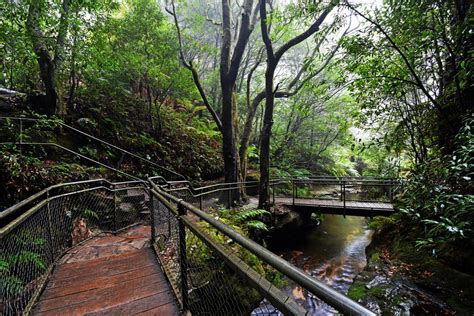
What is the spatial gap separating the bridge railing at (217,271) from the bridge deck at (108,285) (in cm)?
20

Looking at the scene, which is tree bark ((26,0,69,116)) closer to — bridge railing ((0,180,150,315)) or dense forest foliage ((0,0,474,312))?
dense forest foliage ((0,0,474,312))

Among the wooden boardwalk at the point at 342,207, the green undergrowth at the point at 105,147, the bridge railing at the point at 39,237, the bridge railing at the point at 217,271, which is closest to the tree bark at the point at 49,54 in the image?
the green undergrowth at the point at 105,147

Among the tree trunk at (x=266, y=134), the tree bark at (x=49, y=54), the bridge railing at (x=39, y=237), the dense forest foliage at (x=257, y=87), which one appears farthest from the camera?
the tree trunk at (x=266, y=134)

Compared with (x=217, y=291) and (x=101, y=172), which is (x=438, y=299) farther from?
(x=101, y=172)

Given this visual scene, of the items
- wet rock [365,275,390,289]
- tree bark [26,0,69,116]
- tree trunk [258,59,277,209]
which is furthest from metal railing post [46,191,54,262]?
tree trunk [258,59,277,209]

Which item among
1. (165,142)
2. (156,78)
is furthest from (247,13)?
(165,142)

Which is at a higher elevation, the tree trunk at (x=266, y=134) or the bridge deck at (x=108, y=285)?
the tree trunk at (x=266, y=134)

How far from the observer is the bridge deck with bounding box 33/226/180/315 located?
2312mm

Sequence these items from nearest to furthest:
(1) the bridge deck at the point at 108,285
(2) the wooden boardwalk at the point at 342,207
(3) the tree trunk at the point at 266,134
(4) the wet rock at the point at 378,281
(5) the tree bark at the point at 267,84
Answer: (1) the bridge deck at the point at 108,285 < (4) the wet rock at the point at 378,281 < (5) the tree bark at the point at 267,84 < (3) the tree trunk at the point at 266,134 < (2) the wooden boardwalk at the point at 342,207

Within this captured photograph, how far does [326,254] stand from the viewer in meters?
7.79

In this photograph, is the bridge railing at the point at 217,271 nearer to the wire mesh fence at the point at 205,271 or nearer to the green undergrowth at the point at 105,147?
the wire mesh fence at the point at 205,271

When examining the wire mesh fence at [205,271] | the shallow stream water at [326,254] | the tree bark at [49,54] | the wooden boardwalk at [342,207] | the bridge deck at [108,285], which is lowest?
the shallow stream water at [326,254]

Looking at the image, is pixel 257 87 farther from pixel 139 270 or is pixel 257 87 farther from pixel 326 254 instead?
pixel 139 270

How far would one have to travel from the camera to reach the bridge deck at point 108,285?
2.31 metres
